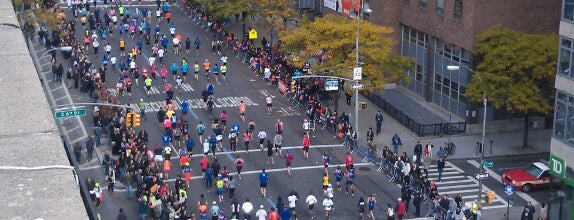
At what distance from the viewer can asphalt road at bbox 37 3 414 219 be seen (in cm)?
4334

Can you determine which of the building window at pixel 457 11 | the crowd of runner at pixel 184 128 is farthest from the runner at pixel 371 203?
the building window at pixel 457 11

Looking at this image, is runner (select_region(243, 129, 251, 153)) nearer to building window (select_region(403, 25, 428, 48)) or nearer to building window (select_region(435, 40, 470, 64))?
building window (select_region(435, 40, 470, 64))

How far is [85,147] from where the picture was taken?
4928cm

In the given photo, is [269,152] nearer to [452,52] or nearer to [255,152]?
[255,152]

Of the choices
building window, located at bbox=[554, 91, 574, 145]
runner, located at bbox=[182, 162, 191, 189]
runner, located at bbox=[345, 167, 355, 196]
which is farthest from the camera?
runner, located at bbox=[182, 162, 191, 189]

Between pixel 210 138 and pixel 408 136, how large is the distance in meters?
12.2

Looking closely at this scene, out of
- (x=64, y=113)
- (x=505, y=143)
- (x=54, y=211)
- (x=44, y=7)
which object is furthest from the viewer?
(x=44, y=7)

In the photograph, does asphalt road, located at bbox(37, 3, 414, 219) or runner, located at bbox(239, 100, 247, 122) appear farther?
runner, located at bbox(239, 100, 247, 122)

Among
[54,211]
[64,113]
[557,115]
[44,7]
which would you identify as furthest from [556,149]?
[44,7]

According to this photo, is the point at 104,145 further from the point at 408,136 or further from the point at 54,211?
the point at 54,211

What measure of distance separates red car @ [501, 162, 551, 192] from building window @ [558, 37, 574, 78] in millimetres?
6243

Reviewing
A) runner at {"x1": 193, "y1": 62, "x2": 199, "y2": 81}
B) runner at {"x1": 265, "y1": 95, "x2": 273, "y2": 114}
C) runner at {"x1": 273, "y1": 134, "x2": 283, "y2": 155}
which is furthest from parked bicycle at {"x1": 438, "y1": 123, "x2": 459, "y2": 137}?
runner at {"x1": 193, "y1": 62, "x2": 199, "y2": 81}

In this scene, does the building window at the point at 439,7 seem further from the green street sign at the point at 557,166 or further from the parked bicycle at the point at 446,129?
the green street sign at the point at 557,166

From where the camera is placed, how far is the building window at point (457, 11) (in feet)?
185
